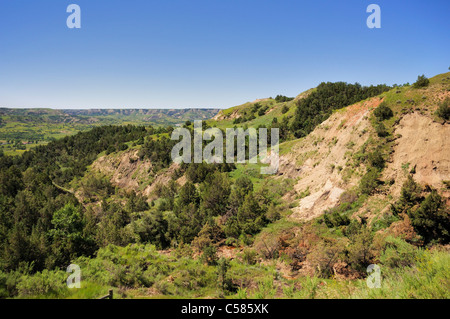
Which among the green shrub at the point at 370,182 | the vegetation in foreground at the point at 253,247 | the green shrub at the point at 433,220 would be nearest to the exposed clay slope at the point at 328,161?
the vegetation in foreground at the point at 253,247

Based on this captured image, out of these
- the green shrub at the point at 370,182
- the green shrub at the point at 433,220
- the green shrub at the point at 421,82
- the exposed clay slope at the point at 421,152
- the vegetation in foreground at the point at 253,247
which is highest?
the green shrub at the point at 421,82

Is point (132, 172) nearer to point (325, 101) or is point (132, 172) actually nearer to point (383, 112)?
point (325, 101)

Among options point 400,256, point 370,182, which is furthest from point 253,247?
point 370,182

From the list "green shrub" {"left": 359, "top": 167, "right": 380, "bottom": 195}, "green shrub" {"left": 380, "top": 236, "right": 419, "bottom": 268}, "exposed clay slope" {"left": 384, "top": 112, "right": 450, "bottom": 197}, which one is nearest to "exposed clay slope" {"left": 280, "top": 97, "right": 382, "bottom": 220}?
"green shrub" {"left": 359, "top": 167, "right": 380, "bottom": 195}

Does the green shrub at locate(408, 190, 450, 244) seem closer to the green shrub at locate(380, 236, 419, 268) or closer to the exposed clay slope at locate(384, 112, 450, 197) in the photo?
the green shrub at locate(380, 236, 419, 268)

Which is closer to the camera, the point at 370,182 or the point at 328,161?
the point at 370,182

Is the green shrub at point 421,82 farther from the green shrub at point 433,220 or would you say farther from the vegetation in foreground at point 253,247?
the green shrub at point 433,220

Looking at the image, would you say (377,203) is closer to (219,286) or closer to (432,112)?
(432,112)

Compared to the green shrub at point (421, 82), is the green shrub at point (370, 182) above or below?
below

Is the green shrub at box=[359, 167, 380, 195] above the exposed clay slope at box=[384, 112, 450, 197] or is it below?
below

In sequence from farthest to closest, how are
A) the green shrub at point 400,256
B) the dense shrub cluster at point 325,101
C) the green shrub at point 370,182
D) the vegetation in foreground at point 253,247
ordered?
the dense shrub cluster at point 325,101
the green shrub at point 370,182
the green shrub at point 400,256
the vegetation in foreground at point 253,247

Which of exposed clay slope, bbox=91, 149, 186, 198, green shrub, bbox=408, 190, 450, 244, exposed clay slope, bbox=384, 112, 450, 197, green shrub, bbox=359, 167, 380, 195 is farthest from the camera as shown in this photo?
exposed clay slope, bbox=91, 149, 186, 198
